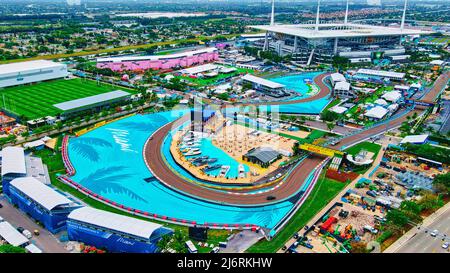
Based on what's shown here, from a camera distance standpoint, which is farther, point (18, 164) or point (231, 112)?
point (231, 112)

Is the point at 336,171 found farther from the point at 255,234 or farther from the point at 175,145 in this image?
the point at 175,145

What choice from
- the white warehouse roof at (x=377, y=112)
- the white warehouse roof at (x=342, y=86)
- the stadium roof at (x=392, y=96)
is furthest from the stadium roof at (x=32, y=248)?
the stadium roof at (x=392, y=96)

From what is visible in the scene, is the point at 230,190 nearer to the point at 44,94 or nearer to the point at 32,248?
the point at 32,248

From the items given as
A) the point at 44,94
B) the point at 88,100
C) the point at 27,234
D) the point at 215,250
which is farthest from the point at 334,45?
the point at 27,234
